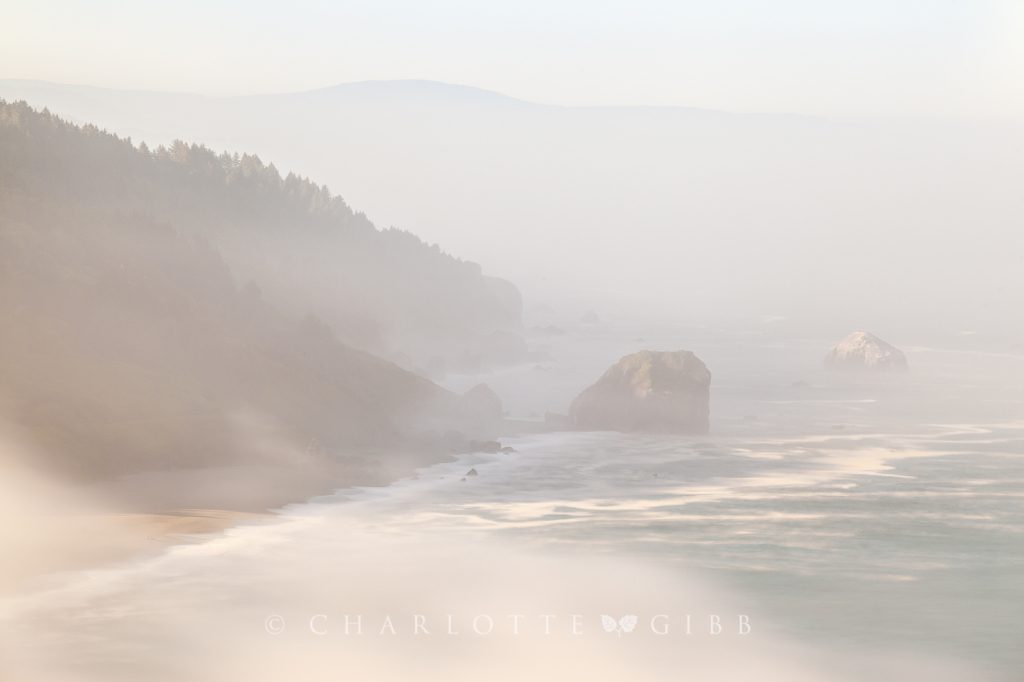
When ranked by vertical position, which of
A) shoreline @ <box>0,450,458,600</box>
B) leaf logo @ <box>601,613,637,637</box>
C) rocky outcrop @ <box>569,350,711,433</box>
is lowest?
leaf logo @ <box>601,613,637,637</box>

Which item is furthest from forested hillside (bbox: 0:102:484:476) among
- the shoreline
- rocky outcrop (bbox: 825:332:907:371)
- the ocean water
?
rocky outcrop (bbox: 825:332:907:371)

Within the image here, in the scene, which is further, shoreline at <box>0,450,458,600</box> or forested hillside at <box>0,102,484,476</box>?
forested hillside at <box>0,102,484,476</box>

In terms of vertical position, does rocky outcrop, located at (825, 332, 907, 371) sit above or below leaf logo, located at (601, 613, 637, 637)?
above

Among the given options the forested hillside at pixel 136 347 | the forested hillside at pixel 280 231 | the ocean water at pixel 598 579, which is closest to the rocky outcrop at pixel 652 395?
the ocean water at pixel 598 579

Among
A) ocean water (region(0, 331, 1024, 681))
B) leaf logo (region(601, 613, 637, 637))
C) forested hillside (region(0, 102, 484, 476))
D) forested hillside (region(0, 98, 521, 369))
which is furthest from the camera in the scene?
forested hillside (region(0, 98, 521, 369))

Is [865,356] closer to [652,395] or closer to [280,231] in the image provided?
[652,395]

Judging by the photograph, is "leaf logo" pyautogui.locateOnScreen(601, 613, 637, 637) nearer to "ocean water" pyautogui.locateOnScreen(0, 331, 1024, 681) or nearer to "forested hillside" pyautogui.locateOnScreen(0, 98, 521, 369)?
"ocean water" pyautogui.locateOnScreen(0, 331, 1024, 681)

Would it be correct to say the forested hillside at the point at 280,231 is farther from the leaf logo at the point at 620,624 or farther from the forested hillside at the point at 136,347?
the leaf logo at the point at 620,624

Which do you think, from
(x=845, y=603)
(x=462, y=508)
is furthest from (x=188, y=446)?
(x=845, y=603)

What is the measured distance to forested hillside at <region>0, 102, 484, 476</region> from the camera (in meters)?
55.1

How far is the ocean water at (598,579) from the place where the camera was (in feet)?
112

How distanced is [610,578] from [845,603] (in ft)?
24.7

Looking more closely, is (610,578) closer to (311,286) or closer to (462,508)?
(462,508)

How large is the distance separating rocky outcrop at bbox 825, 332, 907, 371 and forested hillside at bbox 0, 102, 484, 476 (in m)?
58.0
